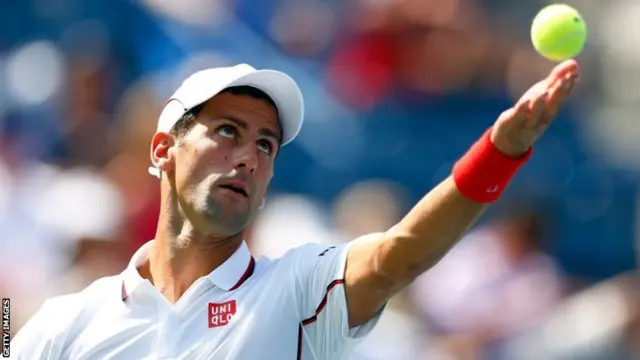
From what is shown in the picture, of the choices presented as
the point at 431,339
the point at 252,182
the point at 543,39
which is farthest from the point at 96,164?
the point at 543,39

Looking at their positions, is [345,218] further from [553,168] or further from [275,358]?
[275,358]

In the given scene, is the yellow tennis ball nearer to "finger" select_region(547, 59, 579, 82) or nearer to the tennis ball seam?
the tennis ball seam

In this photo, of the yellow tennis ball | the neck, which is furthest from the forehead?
the yellow tennis ball

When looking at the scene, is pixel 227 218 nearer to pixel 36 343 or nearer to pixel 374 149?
pixel 36 343

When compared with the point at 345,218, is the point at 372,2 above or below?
above

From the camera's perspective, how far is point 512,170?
3199 mm

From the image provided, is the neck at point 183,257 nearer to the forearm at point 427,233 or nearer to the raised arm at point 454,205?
the raised arm at point 454,205

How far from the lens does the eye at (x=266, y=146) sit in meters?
3.99

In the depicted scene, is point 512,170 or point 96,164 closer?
point 512,170

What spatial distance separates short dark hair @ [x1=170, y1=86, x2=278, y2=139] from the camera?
13.1ft

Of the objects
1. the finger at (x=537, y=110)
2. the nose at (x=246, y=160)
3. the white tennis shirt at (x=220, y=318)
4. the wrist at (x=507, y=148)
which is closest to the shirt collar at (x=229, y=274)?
the white tennis shirt at (x=220, y=318)

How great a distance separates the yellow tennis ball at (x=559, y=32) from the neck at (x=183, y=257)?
120 centimetres

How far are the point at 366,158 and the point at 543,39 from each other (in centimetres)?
369

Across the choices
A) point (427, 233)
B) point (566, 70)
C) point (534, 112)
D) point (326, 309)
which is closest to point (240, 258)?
point (326, 309)
